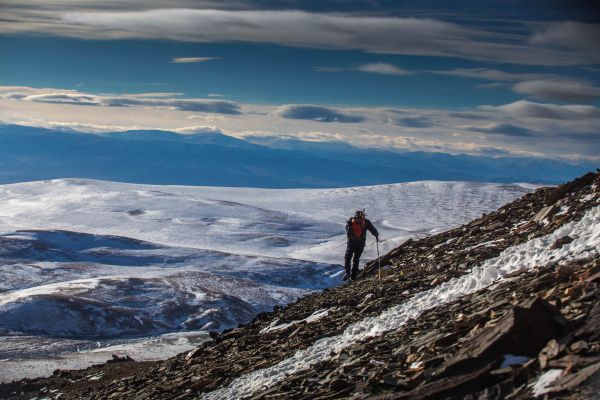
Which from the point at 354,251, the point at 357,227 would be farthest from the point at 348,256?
the point at 357,227

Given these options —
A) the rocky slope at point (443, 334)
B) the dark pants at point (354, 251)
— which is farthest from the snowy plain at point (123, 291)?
the rocky slope at point (443, 334)

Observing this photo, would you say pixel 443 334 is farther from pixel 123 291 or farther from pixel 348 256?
pixel 123 291

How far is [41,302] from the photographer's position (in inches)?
4124

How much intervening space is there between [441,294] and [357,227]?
13.4 meters

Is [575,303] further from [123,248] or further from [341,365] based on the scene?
A: [123,248]

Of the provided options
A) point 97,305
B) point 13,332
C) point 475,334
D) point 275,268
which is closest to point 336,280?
point 275,268

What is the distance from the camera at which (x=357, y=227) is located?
104ft

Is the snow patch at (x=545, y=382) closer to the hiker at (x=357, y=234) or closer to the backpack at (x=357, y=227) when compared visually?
the hiker at (x=357, y=234)

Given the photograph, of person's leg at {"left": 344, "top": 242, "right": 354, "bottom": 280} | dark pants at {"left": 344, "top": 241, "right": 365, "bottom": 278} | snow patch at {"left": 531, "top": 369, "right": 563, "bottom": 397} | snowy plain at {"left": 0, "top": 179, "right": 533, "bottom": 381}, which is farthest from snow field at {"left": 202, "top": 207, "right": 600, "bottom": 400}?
snowy plain at {"left": 0, "top": 179, "right": 533, "bottom": 381}

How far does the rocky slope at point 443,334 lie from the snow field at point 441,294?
5 cm

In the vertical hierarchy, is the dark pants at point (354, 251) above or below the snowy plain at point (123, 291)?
above

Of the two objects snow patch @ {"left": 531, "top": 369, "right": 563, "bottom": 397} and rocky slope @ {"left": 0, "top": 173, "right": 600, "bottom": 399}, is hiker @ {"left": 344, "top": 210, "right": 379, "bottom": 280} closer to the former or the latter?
rocky slope @ {"left": 0, "top": 173, "right": 600, "bottom": 399}

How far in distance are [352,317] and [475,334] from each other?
7.59 m

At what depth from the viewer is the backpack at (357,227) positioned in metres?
31.6
